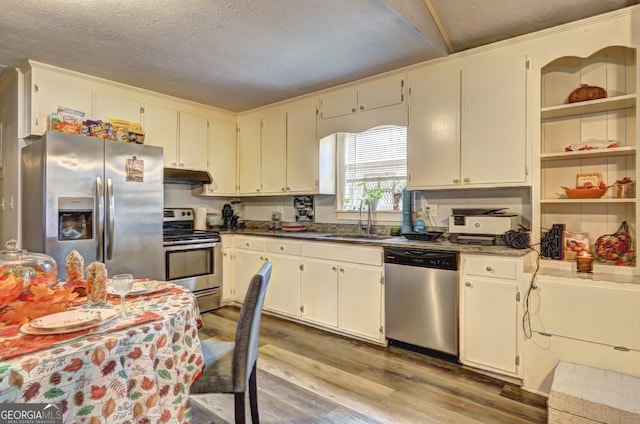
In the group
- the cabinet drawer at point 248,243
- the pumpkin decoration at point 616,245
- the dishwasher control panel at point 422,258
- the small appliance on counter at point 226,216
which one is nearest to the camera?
the pumpkin decoration at point 616,245

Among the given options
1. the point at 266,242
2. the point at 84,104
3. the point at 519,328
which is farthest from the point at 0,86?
the point at 519,328

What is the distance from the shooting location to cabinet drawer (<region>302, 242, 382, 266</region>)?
3.01 m

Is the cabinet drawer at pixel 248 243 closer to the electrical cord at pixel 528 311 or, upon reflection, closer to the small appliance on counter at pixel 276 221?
the small appliance on counter at pixel 276 221

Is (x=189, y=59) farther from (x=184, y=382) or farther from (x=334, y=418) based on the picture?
(x=334, y=418)

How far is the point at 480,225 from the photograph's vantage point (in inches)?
107

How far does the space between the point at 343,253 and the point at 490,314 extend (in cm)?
126

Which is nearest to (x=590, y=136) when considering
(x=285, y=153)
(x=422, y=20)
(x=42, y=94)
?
(x=422, y=20)

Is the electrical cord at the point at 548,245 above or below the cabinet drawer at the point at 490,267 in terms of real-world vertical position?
above

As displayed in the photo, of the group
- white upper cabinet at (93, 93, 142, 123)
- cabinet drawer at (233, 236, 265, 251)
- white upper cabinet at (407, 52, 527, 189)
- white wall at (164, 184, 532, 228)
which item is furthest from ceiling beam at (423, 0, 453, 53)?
white upper cabinet at (93, 93, 142, 123)

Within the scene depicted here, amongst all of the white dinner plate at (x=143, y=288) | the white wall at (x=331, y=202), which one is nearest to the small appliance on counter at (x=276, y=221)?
the white wall at (x=331, y=202)

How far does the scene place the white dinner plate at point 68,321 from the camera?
1.13 metres

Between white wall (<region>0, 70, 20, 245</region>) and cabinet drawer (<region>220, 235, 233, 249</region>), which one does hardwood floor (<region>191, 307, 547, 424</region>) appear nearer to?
cabinet drawer (<region>220, 235, 233, 249</region>)

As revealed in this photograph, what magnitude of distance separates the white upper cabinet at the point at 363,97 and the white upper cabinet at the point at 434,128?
161 millimetres

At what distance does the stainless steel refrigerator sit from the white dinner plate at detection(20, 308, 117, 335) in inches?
70.9
